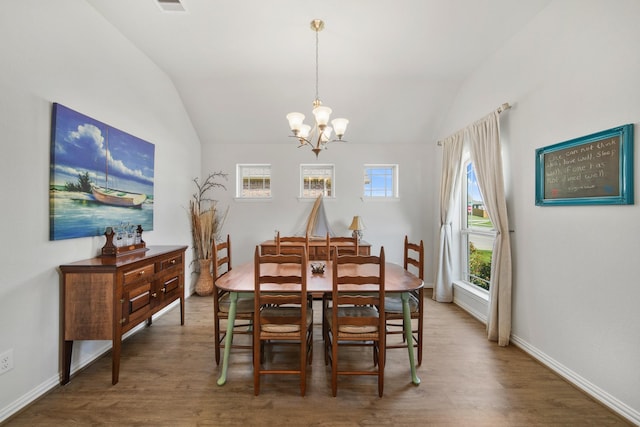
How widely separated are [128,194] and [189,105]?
5.86ft

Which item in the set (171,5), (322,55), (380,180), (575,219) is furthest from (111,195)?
(575,219)

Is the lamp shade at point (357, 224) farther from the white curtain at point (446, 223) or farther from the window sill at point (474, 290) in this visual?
the window sill at point (474, 290)

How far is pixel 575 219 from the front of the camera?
2057mm

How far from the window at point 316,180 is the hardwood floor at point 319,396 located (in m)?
2.58

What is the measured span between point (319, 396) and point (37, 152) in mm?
2589

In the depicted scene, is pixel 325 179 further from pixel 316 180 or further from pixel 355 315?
pixel 355 315

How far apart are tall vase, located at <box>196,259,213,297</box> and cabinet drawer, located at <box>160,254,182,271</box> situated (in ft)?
3.81

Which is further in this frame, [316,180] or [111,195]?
[316,180]

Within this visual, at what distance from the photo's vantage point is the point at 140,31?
2598 mm

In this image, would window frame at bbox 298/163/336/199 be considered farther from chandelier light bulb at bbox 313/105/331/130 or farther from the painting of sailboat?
the painting of sailboat

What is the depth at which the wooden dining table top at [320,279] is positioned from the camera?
195cm

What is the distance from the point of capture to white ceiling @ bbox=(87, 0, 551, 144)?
7.60 ft

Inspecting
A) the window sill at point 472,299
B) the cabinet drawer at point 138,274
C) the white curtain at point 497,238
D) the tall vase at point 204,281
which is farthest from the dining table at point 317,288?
the tall vase at point 204,281

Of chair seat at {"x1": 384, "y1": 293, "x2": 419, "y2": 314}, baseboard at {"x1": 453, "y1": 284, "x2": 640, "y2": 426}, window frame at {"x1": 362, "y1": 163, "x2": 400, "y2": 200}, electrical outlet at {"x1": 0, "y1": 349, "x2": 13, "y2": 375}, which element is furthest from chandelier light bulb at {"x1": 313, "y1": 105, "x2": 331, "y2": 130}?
baseboard at {"x1": 453, "y1": 284, "x2": 640, "y2": 426}
